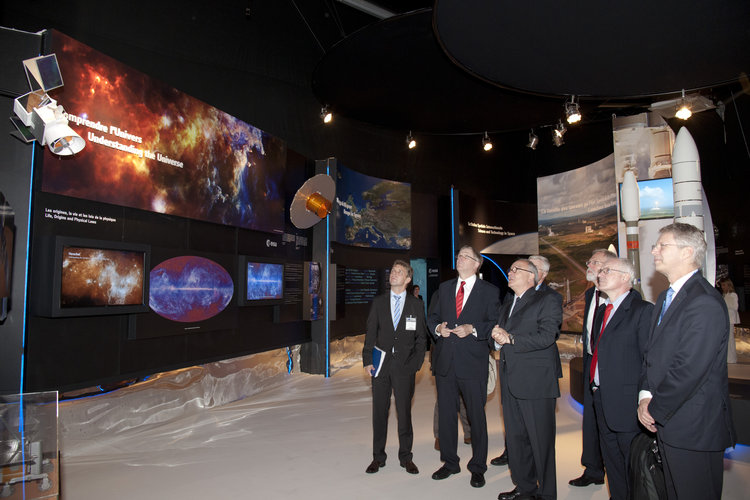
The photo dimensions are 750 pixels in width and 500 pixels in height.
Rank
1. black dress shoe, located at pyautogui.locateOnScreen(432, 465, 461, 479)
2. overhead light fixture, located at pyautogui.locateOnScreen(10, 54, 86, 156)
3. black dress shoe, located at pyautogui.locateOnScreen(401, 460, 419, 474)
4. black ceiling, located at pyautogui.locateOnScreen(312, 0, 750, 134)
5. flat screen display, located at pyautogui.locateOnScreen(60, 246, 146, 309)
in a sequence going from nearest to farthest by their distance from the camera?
overhead light fixture, located at pyautogui.locateOnScreen(10, 54, 86, 156), black dress shoe, located at pyautogui.locateOnScreen(432, 465, 461, 479), black dress shoe, located at pyautogui.locateOnScreen(401, 460, 419, 474), flat screen display, located at pyautogui.locateOnScreen(60, 246, 146, 309), black ceiling, located at pyautogui.locateOnScreen(312, 0, 750, 134)

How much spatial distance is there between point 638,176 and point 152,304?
8.10 metres

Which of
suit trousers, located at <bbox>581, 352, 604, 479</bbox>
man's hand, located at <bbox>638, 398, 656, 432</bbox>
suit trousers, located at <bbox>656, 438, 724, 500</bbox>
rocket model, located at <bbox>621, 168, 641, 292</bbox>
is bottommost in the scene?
suit trousers, located at <bbox>581, 352, 604, 479</bbox>

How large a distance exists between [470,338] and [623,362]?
43.4 inches

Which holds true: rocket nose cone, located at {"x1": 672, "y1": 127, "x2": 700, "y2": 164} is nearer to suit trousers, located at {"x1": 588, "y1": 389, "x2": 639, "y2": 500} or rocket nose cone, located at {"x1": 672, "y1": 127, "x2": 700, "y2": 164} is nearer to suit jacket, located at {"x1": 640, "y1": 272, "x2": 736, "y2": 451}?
suit trousers, located at {"x1": 588, "y1": 389, "x2": 639, "y2": 500}

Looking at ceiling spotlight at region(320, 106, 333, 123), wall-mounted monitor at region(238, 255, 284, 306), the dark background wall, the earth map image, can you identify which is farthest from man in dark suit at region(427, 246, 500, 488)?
the earth map image

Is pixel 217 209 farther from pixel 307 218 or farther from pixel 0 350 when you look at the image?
pixel 0 350

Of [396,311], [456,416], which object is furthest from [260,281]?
[456,416]

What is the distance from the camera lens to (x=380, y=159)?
33.4 feet

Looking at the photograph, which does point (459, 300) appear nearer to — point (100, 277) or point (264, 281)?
point (100, 277)

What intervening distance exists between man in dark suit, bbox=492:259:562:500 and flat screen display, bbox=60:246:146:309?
3.52 metres

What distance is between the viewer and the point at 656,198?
8.08 meters

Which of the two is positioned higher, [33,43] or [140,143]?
[33,43]

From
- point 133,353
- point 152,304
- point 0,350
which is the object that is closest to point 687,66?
point 152,304

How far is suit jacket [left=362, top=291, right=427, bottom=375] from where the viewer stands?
12.6 ft
